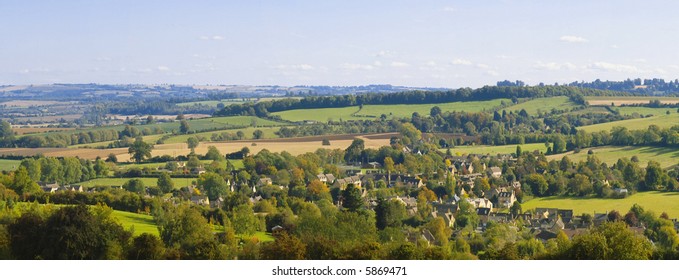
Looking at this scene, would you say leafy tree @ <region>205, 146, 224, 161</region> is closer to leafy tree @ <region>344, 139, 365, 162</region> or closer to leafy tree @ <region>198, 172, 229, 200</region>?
leafy tree @ <region>344, 139, 365, 162</region>

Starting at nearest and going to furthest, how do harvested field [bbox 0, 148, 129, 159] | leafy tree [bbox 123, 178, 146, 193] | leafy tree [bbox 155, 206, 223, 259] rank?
leafy tree [bbox 155, 206, 223, 259] → leafy tree [bbox 123, 178, 146, 193] → harvested field [bbox 0, 148, 129, 159]

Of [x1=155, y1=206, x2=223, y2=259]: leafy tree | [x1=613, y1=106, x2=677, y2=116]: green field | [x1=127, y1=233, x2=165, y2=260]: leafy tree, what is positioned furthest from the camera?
[x1=613, y1=106, x2=677, y2=116]: green field

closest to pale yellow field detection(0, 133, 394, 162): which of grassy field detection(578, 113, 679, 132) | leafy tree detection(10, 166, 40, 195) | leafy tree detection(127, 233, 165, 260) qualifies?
grassy field detection(578, 113, 679, 132)

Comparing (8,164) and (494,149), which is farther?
(494,149)

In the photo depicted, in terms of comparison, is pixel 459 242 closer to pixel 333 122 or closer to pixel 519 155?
pixel 519 155

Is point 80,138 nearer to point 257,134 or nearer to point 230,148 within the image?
point 257,134

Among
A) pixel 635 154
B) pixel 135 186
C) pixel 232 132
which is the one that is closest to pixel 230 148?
pixel 232 132

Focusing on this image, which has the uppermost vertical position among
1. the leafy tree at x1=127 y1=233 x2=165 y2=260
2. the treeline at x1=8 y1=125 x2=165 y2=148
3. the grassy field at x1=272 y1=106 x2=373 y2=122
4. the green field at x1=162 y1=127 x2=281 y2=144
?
the leafy tree at x1=127 y1=233 x2=165 y2=260
